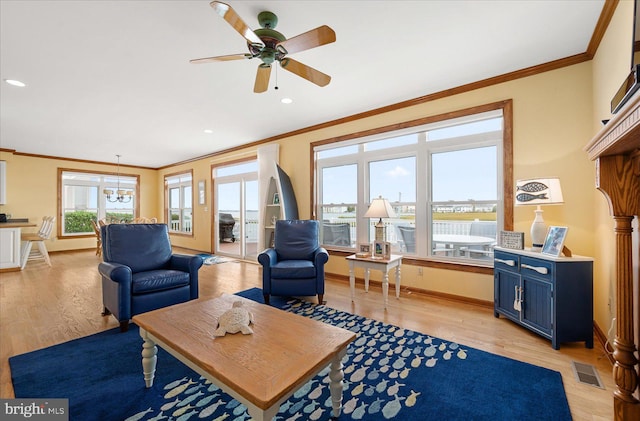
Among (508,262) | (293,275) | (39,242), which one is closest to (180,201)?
(39,242)

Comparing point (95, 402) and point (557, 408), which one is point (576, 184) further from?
point (95, 402)

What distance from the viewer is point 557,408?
1.54m

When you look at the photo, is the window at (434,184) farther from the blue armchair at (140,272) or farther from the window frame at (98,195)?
the window frame at (98,195)

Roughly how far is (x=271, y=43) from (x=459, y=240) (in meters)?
3.02

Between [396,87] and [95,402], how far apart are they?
390 centimetres

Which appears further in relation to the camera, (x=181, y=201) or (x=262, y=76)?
(x=181, y=201)

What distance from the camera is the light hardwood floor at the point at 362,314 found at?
Answer: 6.08 ft

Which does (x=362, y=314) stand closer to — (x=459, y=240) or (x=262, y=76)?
(x=459, y=240)

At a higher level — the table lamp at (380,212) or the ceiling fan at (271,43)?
the ceiling fan at (271,43)

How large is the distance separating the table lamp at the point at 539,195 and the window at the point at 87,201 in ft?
31.5

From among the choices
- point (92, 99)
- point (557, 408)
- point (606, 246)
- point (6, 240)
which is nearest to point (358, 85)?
point (606, 246)

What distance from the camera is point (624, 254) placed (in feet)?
4.04

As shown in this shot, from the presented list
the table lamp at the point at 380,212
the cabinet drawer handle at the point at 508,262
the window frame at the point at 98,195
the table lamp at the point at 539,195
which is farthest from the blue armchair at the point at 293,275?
the window frame at the point at 98,195

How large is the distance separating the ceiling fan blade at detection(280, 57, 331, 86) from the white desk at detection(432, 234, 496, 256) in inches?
97.8
